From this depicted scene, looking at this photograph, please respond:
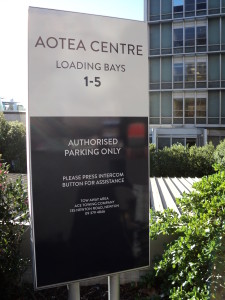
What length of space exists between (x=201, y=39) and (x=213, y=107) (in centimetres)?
505

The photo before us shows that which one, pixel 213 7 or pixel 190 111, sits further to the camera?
pixel 190 111

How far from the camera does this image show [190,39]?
1017 inches

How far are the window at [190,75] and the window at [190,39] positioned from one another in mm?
998

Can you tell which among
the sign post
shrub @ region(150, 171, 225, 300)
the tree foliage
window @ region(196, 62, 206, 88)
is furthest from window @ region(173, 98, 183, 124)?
the sign post

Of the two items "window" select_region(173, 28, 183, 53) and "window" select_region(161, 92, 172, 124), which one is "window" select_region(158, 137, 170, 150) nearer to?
"window" select_region(161, 92, 172, 124)

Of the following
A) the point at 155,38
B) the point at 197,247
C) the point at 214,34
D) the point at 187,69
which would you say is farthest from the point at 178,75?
the point at 197,247

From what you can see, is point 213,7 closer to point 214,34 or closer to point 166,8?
point 214,34

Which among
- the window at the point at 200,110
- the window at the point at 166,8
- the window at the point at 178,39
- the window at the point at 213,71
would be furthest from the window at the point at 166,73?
the window at the point at 166,8

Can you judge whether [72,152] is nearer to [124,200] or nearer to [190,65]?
[124,200]

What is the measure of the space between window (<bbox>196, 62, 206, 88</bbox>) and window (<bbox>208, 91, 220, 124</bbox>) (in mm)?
857

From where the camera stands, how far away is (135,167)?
2.85 m

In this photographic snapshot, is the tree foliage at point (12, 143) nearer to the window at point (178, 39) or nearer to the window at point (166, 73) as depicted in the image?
the window at point (166, 73)

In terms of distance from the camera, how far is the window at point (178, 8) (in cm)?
2582

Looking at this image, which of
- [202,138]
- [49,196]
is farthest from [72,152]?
[202,138]
